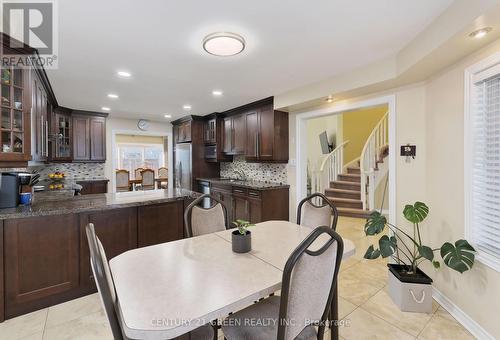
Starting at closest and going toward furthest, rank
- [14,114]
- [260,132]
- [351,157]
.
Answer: [14,114] → [260,132] → [351,157]

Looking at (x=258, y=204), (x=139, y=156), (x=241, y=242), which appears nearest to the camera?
(x=241, y=242)

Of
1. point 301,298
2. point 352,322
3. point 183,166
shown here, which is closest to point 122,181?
point 183,166

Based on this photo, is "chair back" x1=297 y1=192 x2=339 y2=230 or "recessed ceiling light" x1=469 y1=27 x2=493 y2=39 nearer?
"recessed ceiling light" x1=469 y1=27 x2=493 y2=39

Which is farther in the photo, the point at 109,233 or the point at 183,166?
the point at 183,166

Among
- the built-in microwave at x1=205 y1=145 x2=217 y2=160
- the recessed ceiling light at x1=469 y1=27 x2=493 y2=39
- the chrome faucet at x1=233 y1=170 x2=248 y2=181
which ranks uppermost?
the recessed ceiling light at x1=469 y1=27 x2=493 y2=39

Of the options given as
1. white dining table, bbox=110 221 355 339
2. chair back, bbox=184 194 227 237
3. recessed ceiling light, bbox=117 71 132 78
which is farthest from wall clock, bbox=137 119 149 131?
white dining table, bbox=110 221 355 339

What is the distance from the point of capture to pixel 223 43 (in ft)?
6.56

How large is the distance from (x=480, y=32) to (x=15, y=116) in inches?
145

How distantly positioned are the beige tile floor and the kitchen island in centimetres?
15

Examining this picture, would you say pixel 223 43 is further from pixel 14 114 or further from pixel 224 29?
pixel 14 114

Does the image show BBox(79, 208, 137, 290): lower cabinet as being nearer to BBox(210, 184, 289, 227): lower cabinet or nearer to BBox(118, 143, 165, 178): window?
BBox(210, 184, 289, 227): lower cabinet

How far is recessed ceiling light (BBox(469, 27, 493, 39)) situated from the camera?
152cm

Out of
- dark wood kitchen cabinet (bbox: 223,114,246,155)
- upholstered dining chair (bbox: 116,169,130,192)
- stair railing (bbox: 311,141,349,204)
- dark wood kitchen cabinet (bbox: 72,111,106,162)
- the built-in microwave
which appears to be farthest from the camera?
upholstered dining chair (bbox: 116,169,130,192)

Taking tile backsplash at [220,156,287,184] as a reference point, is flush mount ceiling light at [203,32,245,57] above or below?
above
